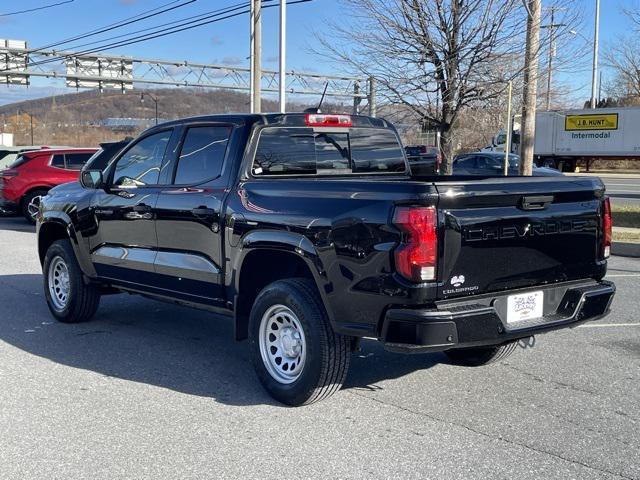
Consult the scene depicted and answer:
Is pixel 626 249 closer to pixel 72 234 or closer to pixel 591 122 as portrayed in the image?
pixel 72 234

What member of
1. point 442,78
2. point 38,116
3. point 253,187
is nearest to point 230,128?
point 253,187

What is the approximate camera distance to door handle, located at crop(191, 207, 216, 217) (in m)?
5.36

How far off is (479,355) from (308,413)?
1689mm

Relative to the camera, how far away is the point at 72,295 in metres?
7.07

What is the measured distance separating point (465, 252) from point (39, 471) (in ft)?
8.74

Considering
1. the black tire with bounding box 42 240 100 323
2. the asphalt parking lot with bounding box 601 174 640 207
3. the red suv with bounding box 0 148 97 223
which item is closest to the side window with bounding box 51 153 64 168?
the red suv with bounding box 0 148 97 223

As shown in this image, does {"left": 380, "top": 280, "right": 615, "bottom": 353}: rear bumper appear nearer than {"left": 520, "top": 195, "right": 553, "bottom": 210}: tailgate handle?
Yes

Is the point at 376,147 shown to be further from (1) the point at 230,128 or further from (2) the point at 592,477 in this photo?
(2) the point at 592,477

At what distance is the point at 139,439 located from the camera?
4254 millimetres

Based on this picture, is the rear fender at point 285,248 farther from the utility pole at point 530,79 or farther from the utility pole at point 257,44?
the utility pole at point 257,44

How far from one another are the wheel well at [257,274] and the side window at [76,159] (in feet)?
43.7

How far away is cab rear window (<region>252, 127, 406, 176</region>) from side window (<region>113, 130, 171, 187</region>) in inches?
44.1

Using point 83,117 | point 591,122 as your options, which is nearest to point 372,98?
point 591,122

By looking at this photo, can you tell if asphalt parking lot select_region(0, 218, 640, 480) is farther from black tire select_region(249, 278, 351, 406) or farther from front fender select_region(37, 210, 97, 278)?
front fender select_region(37, 210, 97, 278)
